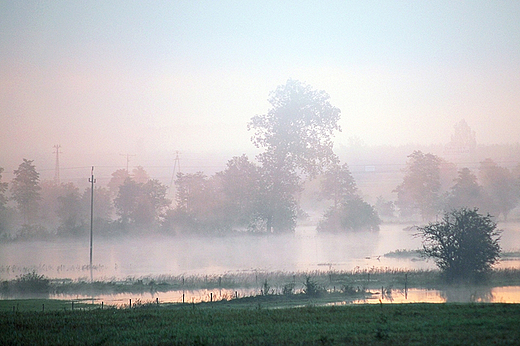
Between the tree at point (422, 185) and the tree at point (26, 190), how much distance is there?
79810mm

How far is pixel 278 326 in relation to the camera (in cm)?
2873

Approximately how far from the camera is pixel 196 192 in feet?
399

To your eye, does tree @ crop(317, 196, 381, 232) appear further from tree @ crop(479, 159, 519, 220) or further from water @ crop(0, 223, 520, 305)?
tree @ crop(479, 159, 519, 220)

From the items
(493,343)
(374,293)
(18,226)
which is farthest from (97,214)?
(493,343)

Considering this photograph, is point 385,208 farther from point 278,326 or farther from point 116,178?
point 278,326

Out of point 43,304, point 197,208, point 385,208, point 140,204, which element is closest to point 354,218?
point 197,208

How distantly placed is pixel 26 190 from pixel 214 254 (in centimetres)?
5117

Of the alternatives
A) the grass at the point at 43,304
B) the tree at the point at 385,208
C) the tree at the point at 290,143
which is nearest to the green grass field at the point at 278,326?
the grass at the point at 43,304

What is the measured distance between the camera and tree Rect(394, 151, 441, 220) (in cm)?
12750

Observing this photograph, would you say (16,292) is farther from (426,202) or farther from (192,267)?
(426,202)

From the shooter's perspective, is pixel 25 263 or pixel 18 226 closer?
pixel 25 263

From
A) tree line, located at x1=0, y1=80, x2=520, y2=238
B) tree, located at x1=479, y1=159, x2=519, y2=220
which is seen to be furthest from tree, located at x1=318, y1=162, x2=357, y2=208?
tree, located at x1=479, y1=159, x2=519, y2=220

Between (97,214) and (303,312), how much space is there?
113 m

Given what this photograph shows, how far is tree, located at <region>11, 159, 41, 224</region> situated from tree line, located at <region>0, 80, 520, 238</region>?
0.64ft
